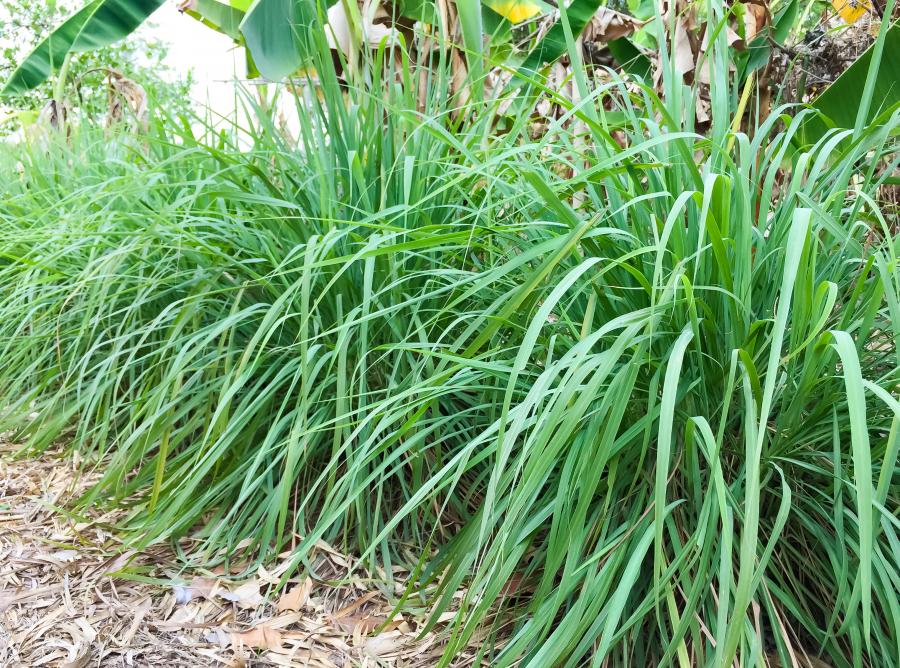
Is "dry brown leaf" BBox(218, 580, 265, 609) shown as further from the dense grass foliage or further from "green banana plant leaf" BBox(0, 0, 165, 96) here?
"green banana plant leaf" BBox(0, 0, 165, 96)

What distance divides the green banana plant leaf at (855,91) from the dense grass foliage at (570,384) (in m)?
0.69

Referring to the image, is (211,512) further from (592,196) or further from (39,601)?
(592,196)

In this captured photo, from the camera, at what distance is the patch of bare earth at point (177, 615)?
131 cm

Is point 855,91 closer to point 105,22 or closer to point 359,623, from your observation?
point 359,623

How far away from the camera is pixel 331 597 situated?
145cm

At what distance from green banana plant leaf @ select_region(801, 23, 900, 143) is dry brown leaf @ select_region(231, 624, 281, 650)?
175 cm

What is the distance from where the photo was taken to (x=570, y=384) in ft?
3.29

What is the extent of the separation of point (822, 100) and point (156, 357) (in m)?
2.03

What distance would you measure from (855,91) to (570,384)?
1.66 metres

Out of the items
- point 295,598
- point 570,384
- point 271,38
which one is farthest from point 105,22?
point 570,384

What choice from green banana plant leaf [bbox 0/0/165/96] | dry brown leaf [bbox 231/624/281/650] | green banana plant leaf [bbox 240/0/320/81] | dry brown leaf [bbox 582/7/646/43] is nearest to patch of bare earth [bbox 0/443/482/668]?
dry brown leaf [bbox 231/624/281/650]


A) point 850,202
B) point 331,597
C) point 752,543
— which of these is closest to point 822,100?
point 850,202

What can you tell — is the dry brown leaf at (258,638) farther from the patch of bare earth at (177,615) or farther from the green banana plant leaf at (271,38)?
the green banana plant leaf at (271,38)

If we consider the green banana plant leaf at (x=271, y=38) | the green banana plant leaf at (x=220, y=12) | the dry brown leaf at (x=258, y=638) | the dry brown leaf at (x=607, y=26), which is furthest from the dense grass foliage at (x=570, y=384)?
the dry brown leaf at (x=607, y=26)
